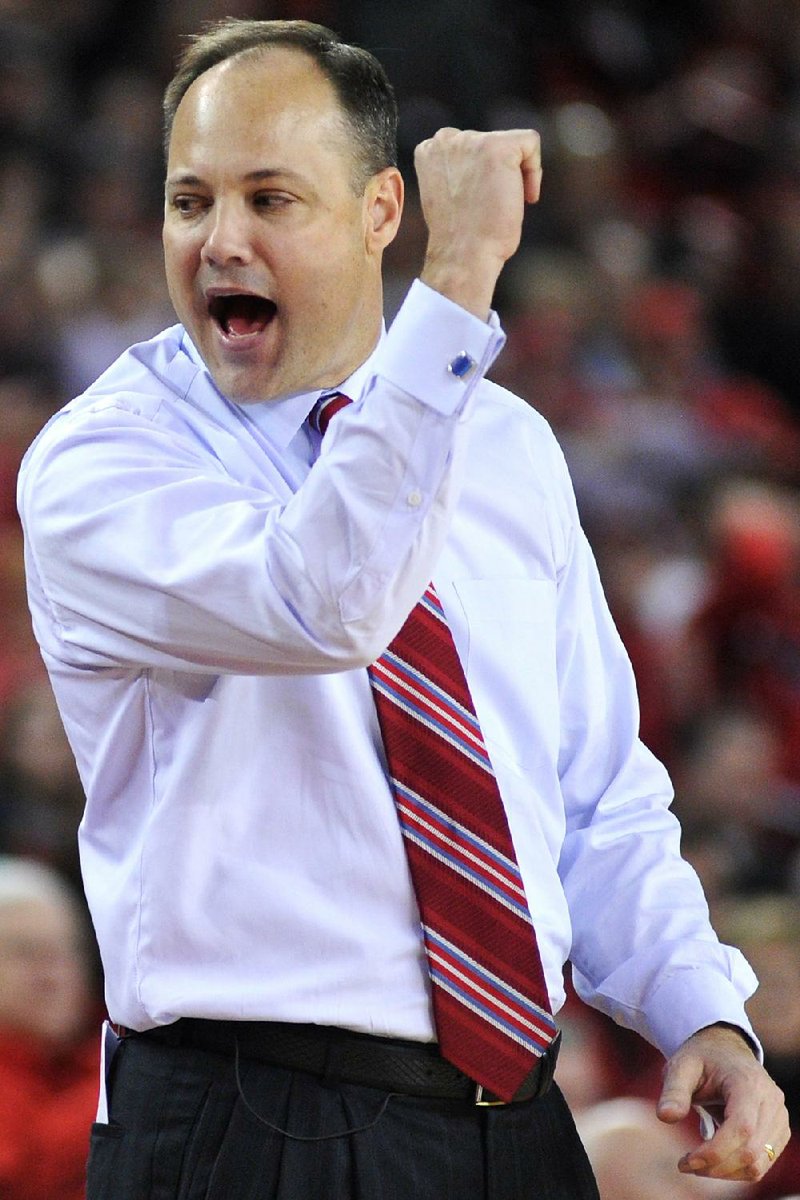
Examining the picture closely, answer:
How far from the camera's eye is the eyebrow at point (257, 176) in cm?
164

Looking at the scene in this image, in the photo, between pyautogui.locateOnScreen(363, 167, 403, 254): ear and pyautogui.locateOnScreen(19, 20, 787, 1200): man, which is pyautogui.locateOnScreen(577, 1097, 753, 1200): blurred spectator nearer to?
pyautogui.locateOnScreen(19, 20, 787, 1200): man

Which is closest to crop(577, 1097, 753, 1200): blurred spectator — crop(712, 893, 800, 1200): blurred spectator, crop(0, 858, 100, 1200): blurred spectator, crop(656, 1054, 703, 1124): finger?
crop(712, 893, 800, 1200): blurred spectator

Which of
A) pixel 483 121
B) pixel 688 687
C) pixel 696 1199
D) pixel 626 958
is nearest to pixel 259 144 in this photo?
pixel 626 958

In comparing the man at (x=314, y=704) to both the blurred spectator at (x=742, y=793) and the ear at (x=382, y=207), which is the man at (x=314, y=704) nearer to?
the ear at (x=382, y=207)

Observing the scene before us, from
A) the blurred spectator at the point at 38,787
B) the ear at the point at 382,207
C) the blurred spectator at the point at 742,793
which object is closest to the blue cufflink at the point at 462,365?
the ear at the point at 382,207

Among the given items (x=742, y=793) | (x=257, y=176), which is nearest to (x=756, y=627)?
(x=742, y=793)

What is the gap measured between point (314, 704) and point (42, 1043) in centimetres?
158

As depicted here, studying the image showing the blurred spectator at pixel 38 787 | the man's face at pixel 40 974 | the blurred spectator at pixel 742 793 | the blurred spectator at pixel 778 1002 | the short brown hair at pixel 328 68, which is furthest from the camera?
the blurred spectator at pixel 742 793

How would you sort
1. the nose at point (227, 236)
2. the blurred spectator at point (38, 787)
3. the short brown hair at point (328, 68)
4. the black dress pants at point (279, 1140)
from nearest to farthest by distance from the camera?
the black dress pants at point (279, 1140)
the nose at point (227, 236)
the short brown hair at point (328, 68)
the blurred spectator at point (38, 787)

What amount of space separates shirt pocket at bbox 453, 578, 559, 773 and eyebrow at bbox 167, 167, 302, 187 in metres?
0.41

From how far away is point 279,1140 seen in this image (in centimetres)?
151

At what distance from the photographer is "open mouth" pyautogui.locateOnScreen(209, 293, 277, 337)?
1686 mm

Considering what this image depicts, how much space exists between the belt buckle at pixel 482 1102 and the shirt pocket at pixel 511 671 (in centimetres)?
29

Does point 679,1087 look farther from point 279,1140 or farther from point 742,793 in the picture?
point 742,793
